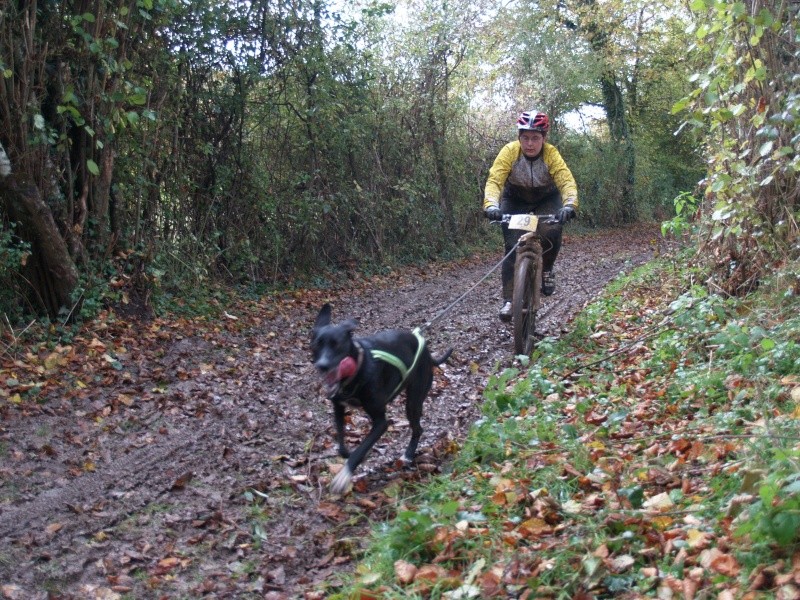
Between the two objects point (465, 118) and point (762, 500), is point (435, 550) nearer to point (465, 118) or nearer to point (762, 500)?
point (762, 500)

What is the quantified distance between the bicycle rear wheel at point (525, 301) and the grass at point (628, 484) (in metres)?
1.11

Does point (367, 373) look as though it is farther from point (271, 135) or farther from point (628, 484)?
point (271, 135)

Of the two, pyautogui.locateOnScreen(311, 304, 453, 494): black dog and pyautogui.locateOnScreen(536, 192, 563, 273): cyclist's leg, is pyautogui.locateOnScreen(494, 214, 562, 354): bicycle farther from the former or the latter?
pyautogui.locateOnScreen(311, 304, 453, 494): black dog

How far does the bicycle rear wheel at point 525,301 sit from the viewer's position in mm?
7367

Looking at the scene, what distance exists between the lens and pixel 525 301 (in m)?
7.51

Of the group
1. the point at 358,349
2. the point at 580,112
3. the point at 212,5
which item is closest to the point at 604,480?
the point at 358,349

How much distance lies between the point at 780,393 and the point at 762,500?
1791 millimetres

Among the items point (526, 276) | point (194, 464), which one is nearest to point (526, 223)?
point (526, 276)

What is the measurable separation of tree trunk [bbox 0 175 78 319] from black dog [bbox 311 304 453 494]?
157 inches

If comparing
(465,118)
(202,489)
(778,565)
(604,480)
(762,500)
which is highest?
(465,118)

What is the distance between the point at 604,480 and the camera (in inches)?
150

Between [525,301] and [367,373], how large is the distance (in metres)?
3.39

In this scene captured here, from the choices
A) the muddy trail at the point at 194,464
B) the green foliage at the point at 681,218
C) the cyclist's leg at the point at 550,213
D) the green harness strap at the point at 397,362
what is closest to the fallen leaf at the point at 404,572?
the muddy trail at the point at 194,464

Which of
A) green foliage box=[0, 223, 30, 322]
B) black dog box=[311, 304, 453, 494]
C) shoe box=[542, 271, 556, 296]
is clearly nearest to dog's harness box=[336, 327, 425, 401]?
black dog box=[311, 304, 453, 494]
